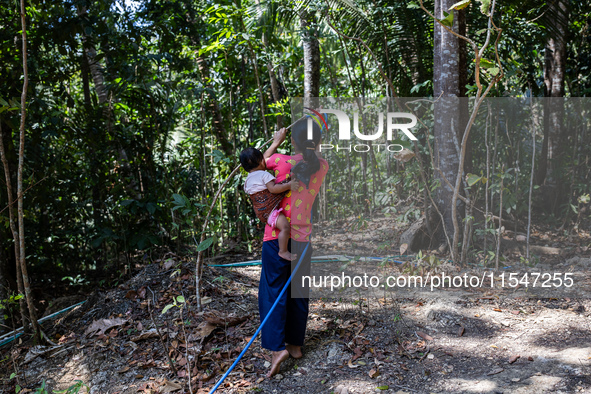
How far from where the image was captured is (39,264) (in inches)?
218

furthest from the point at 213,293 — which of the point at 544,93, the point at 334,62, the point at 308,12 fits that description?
the point at 334,62

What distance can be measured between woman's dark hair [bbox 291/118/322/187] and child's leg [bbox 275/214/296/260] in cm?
28

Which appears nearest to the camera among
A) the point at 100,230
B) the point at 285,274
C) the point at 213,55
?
the point at 285,274

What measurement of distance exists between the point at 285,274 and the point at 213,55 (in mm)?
4024

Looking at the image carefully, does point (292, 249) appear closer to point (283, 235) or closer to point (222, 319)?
point (283, 235)

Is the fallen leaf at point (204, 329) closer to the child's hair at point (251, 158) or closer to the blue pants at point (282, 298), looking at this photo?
the blue pants at point (282, 298)

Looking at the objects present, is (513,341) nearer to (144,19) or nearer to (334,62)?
(144,19)

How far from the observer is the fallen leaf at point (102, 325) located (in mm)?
3680

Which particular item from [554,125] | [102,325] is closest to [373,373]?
[102,325]

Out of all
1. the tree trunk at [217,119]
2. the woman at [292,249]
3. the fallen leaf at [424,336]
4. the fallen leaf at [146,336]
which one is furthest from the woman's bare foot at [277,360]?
the tree trunk at [217,119]

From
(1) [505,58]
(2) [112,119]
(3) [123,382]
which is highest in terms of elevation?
(1) [505,58]

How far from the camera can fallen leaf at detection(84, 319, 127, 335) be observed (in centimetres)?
368

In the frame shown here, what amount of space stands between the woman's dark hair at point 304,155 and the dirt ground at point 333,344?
4.09ft

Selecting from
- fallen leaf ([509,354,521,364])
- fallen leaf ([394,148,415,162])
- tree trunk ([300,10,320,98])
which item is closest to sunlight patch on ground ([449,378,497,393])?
fallen leaf ([509,354,521,364])
